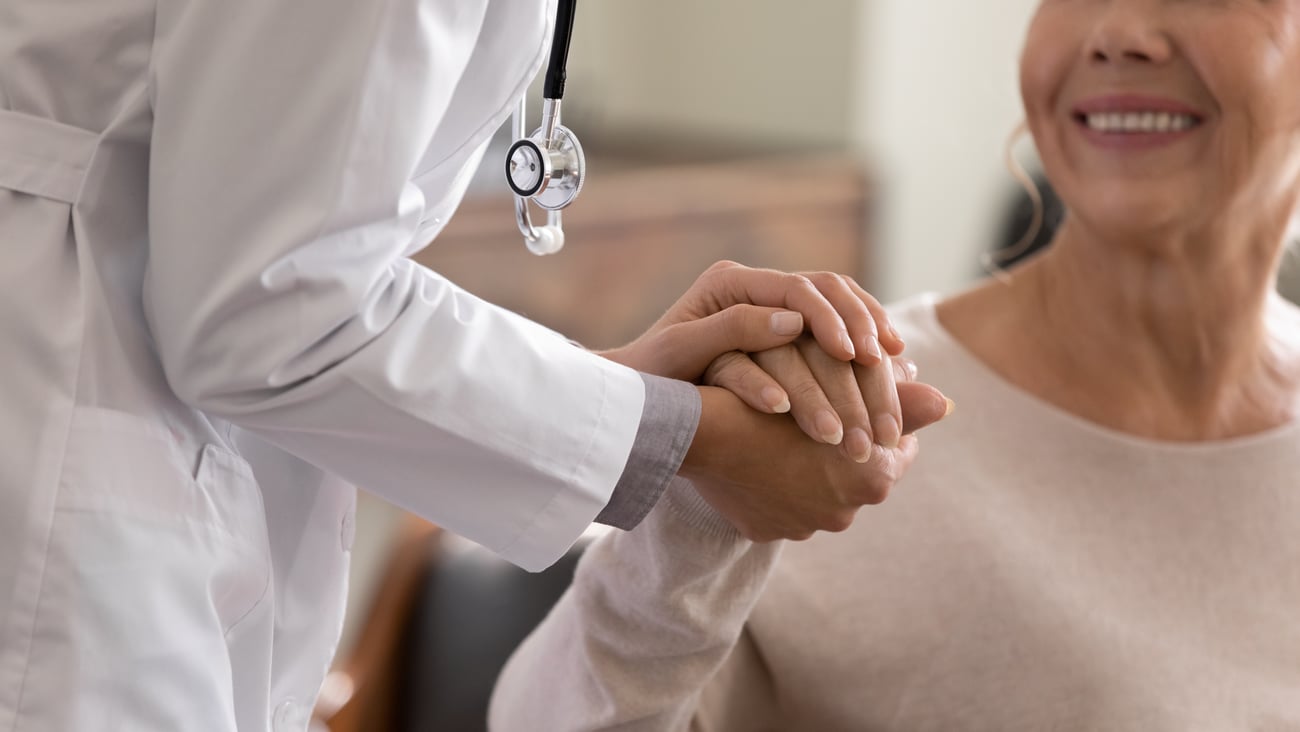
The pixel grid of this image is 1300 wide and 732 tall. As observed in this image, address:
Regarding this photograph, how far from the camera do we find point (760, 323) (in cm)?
89

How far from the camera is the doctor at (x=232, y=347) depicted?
2.22 feet

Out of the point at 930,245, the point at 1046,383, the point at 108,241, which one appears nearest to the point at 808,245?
the point at 930,245

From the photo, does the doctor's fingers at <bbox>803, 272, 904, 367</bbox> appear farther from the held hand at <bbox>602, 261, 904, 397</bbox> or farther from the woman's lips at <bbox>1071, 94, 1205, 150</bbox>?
the woman's lips at <bbox>1071, 94, 1205, 150</bbox>

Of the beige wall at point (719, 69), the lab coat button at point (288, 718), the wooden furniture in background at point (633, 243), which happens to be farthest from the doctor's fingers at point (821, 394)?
the beige wall at point (719, 69)

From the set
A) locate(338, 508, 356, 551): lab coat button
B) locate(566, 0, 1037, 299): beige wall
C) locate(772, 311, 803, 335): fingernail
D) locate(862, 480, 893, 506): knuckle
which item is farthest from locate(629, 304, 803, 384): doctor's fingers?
locate(566, 0, 1037, 299): beige wall

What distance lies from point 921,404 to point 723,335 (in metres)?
0.14

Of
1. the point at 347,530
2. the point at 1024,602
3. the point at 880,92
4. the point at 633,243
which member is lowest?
the point at 633,243

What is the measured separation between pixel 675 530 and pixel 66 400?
0.41 metres

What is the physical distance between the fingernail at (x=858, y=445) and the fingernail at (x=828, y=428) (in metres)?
0.01

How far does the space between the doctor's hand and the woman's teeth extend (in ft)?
1.56

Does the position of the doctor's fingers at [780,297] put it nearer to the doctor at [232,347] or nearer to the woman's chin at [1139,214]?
the doctor at [232,347]

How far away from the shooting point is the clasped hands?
0.84 m

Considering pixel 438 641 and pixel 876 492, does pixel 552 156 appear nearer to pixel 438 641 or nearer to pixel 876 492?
pixel 876 492

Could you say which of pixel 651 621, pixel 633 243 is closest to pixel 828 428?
pixel 651 621
